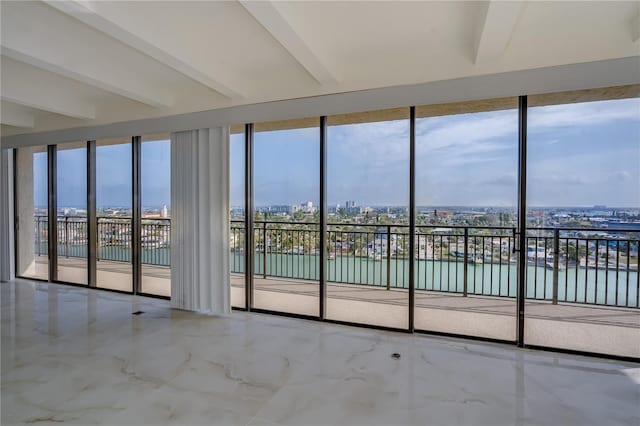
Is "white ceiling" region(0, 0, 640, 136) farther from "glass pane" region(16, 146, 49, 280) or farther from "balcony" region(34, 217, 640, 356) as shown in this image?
"glass pane" region(16, 146, 49, 280)

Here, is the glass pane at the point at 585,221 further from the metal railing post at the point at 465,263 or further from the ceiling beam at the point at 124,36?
the ceiling beam at the point at 124,36

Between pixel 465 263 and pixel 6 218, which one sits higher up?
pixel 6 218

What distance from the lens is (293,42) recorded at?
7.98ft

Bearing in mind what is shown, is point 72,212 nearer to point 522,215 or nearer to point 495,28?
point 495,28

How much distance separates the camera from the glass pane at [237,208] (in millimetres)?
4016

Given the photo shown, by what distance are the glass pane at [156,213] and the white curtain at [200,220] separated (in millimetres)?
492

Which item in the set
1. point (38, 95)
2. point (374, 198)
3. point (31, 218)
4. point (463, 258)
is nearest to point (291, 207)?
point (374, 198)

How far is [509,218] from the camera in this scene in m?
3.19

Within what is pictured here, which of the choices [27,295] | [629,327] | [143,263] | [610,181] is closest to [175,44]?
[143,263]

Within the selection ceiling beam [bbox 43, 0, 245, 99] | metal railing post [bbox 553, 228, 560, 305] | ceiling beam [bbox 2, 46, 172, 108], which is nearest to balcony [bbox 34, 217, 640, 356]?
metal railing post [bbox 553, 228, 560, 305]

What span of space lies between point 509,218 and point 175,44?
339 centimetres

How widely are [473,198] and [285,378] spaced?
2478mm

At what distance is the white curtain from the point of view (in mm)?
3889

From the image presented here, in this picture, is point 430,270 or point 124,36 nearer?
point 124,36
